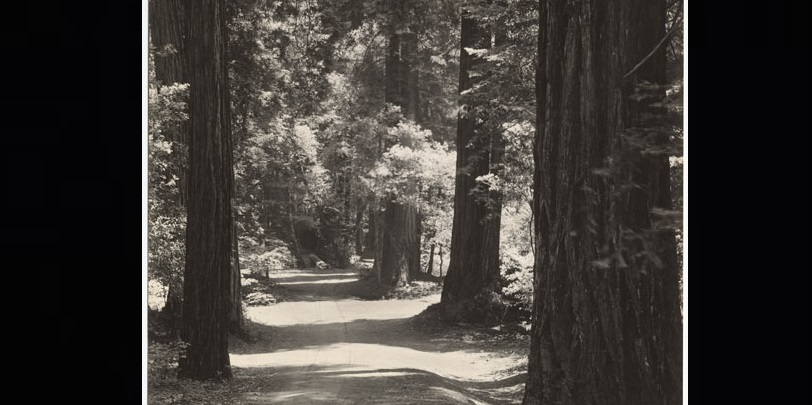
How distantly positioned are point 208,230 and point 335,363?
1.36 metres

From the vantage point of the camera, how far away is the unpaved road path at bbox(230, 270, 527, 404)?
436cm

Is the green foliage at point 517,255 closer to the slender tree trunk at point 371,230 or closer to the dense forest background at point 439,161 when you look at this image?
the dense forest background at point 439,161

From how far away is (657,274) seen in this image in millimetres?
4070

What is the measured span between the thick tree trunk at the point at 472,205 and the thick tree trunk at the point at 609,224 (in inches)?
79.7

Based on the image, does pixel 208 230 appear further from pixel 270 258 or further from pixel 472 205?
pixel 472 205

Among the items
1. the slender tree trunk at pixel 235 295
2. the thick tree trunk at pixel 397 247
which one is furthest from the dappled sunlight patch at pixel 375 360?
the thick tree trunk at pixel 397 247

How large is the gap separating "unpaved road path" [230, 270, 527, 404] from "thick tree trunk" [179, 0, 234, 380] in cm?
22

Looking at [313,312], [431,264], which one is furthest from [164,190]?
[431,264]

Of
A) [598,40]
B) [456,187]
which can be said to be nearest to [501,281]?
[456,187]

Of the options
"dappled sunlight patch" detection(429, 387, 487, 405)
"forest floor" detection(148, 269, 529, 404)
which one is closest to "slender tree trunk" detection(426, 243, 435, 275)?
"forest floor" detection(148, 269, 529, 404)

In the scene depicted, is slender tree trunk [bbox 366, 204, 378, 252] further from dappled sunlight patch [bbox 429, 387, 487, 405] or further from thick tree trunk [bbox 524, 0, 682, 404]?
thick tree trunk [bbox 524, 0, 682, 404]
